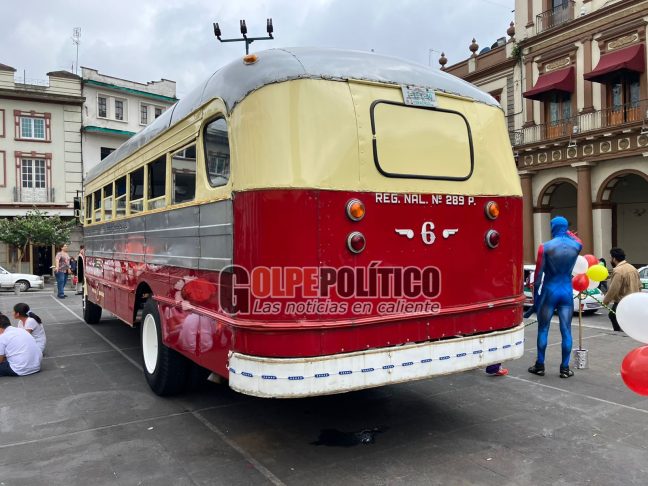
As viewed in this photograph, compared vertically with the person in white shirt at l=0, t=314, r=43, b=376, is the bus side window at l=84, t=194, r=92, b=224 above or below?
above

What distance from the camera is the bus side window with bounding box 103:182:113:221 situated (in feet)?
26.2

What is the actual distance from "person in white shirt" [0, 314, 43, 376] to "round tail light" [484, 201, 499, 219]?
5675mm

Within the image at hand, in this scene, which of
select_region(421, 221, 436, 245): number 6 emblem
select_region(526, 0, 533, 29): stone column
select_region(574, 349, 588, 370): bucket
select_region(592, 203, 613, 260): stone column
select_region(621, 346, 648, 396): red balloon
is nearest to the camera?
select_region(621, 346, 648, 396): red balloon

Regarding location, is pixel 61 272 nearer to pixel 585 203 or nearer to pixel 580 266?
pixel 580 266

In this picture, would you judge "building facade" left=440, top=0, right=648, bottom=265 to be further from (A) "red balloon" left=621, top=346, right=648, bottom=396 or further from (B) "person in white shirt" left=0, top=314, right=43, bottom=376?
(B) "person in white shirt" left=0, top=314, right=43, bottom=376

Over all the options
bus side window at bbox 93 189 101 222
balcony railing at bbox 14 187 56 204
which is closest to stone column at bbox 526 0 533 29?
bus side window at bbox 93 189 101 222

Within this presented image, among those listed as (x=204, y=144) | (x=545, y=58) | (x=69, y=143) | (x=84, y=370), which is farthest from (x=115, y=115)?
(x=204, y=144)

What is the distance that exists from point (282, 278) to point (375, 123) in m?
1.35

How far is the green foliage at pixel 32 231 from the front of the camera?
2609cm

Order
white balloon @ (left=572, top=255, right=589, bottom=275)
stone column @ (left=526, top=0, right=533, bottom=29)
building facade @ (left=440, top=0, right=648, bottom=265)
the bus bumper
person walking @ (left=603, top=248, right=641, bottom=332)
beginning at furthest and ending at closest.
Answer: stone column @ (left=526, top=0, right=533, bottom=29), building facade @ (left=440, top=0, right=648, bottom=265), person walking @ (left=603, top=248, right=641, bottom=332), white balloon @ (left=572, top=255, right=589, bottom=275), the bus bumper

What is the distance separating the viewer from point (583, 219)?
19984 mm

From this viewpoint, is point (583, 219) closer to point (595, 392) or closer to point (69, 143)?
point (595, 392)

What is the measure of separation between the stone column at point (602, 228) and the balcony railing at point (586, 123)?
2857 millimetres

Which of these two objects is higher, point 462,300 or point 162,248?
point 162,248
